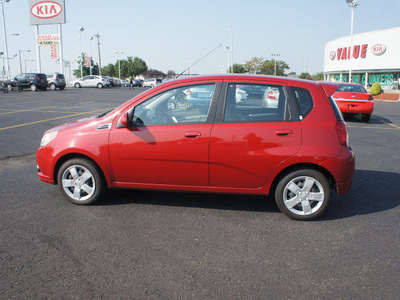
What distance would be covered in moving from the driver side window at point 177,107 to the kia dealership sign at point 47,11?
5173 cm

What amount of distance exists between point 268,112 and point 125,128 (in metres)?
1.72

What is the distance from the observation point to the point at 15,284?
10.0ft

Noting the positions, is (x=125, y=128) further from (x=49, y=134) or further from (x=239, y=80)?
(x=239, y=80)

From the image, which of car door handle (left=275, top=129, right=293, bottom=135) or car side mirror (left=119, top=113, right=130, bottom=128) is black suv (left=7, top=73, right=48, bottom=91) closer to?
car side mirror (left=119, top=113, right=130, bottom=128)

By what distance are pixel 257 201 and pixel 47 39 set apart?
53.8 m

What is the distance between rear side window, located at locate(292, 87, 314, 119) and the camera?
174 inches

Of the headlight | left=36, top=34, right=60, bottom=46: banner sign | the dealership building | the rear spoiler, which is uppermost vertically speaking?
left=36, top=34, right=60, bottom=46: banner sign

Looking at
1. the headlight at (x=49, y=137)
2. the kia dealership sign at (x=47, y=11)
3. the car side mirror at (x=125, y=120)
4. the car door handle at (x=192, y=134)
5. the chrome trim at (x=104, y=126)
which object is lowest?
the headlight at (x=49, y=137)

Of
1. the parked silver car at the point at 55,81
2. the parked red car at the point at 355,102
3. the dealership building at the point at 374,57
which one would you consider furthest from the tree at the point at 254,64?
the parked red car at the point at 355,102

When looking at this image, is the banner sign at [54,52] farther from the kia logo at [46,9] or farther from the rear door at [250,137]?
the rear door at [250,137]

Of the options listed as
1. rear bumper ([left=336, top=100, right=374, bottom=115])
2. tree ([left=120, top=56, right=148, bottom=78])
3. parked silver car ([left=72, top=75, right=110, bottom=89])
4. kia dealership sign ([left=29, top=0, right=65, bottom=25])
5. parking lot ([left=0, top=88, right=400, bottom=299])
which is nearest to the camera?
parking lot ([left=0, top=88, right=400, bottom=299])

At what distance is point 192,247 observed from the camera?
12.3 ft

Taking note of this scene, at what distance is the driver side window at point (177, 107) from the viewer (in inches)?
179

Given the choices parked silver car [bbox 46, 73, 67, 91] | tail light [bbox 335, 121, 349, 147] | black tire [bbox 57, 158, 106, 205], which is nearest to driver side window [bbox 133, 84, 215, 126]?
black tire [bbox 57, 158, 106, 205]
